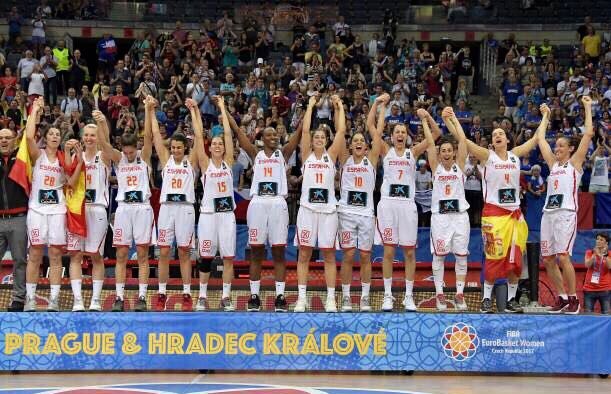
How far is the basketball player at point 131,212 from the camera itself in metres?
14.8

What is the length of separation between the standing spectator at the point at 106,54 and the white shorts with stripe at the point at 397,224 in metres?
14.4

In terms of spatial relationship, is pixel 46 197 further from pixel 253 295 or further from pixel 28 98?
pixel 28 98

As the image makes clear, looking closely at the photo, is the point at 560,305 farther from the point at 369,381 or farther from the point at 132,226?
the point at 132,226

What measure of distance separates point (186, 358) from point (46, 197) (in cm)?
280

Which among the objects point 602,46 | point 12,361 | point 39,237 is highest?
point 602,46

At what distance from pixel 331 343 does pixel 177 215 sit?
2657 mm

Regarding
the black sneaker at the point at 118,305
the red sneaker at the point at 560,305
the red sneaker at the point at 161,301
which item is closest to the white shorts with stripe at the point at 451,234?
the red sneaker at the point at 560,305

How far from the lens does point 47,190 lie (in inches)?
576

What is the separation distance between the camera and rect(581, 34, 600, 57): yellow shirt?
28.3 metres

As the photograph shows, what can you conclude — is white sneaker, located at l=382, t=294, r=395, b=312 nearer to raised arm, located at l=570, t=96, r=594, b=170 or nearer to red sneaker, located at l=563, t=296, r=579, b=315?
red sneaker, located at l=563, t=296, r=579, b=315

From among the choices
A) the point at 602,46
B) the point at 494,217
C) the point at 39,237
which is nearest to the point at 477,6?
the point at 602,46

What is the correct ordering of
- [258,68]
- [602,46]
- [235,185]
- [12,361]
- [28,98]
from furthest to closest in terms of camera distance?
[602,46] → [258,68] → [28,98] → [235,185] → [12,361]

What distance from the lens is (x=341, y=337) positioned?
1444 centimetres

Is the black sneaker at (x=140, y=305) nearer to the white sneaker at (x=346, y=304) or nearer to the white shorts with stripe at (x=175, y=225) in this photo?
the white shorts with stripe at (x=175, y=225)
